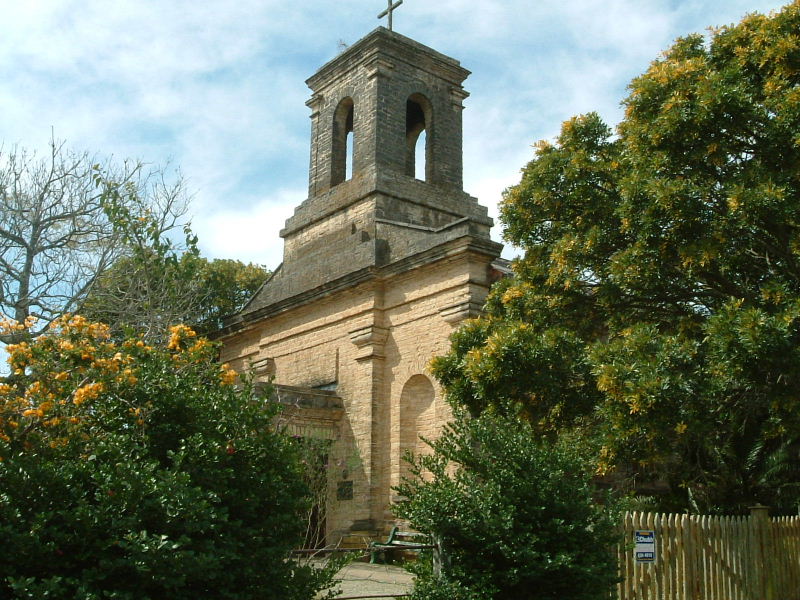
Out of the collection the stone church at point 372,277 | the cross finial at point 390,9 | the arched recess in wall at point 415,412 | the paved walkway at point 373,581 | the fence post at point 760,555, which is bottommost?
the paved walkway at point 373,581

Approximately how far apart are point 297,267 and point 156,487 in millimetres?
18419

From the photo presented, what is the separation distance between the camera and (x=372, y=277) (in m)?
20.5

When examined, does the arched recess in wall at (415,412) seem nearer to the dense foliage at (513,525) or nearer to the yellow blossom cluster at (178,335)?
the yellow blossom cluster at (178,335)

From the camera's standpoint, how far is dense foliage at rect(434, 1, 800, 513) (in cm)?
1032

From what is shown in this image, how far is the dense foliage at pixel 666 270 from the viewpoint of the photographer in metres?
10.3

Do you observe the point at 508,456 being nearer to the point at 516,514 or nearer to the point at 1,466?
the point at 516,514

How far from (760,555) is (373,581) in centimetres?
570

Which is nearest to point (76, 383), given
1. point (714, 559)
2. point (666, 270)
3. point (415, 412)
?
point (666, 270)

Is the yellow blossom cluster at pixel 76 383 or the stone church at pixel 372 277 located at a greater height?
the stone church at pixel 372 277

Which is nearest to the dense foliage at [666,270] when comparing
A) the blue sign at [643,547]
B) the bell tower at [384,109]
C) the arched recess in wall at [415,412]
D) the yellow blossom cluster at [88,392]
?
the blue sign at [643,547]

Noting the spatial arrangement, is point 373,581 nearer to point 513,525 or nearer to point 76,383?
point 513,525

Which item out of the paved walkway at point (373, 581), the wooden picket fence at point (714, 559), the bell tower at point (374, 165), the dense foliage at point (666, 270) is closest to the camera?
the wooden picket fence at point (714, 559)

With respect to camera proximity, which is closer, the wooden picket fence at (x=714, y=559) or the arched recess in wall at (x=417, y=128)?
the wooden picket fence at (x=714, y=559)

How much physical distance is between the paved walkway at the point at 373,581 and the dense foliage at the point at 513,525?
105 inches
